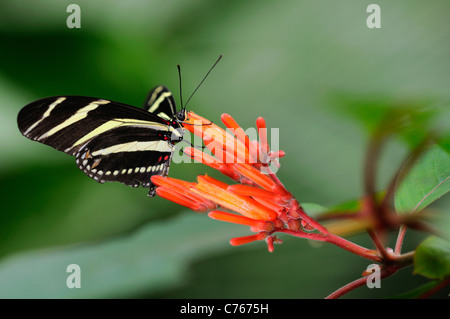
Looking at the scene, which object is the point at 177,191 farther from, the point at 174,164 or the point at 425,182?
the point at 174,164

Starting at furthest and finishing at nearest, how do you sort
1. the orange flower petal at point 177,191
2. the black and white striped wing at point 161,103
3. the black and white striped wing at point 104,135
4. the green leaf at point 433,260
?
the black and white striped wing at point 161,103, the black and white striped wing at point 104,135, the orange flower petal at point 177,191, the green leaf at point 433,260

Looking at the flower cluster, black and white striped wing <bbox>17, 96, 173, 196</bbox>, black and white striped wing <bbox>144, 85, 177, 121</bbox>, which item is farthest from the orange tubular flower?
black and white striped wing <bbox>144, 85, 177, 121</bbox>

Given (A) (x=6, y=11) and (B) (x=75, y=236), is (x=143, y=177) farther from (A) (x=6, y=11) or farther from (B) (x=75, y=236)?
(A) (x=6, y=11)

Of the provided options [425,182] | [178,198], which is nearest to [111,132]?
[178,198]

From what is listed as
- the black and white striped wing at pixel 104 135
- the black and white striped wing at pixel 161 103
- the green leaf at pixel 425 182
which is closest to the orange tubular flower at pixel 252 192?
the green leaf at pixel 425 182

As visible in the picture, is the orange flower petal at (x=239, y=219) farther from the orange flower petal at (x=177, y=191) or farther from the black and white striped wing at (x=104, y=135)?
the black and white striped wing at (x=104, y=135)

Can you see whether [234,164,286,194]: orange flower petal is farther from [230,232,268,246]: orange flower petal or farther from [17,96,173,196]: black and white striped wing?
[17,96,173,196]: black and white striped wing
